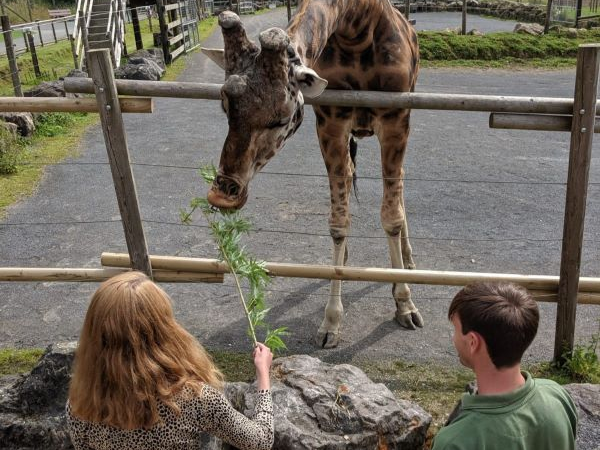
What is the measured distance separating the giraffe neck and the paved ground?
1185 millimetres

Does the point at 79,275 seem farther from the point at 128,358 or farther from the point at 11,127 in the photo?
the point at 11,127

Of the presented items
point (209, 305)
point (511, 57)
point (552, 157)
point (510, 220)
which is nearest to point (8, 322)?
point (209, 305)

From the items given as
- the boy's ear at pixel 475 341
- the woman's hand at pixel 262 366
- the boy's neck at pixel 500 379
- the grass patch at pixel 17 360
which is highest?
the boy's ear at pixel 475 341

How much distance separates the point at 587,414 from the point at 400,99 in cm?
199

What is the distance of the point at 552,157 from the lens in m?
8.45

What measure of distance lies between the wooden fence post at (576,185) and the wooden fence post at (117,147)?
2646 millimetres

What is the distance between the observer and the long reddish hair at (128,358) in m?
1.81

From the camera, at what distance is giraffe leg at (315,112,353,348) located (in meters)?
4.27

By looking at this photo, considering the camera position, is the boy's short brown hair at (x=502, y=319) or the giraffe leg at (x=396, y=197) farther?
the giraffe leg at (x=396, y=197)

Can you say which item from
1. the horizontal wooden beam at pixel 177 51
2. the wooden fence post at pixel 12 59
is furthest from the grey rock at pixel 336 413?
the horizontal wooden beam at pixel 177 51

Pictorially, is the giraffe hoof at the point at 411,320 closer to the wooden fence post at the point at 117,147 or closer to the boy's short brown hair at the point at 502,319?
the wooden fence post at the point at 117,147

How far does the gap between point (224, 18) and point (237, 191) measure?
845mm

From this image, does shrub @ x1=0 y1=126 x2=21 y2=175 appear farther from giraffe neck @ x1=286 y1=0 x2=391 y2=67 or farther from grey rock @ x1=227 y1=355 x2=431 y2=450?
grey rock @ x1=227 y1=355 x2=431 y2=450

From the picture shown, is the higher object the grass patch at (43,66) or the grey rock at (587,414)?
the grass patch at (43,66)
